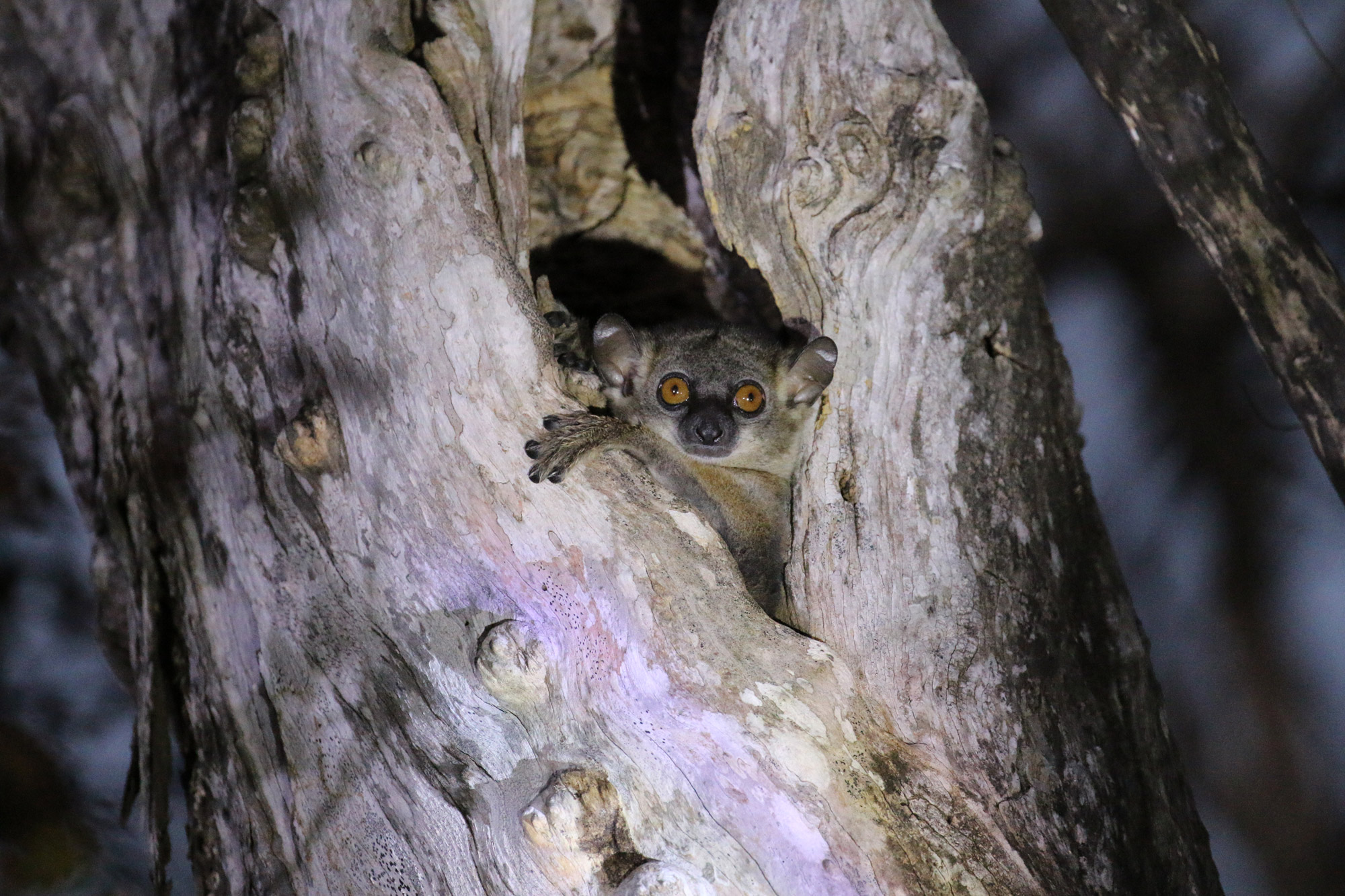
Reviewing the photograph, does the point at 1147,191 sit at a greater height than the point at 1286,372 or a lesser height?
greater

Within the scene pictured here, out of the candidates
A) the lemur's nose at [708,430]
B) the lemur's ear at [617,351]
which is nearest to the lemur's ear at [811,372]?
the lemur's nose at [708,430]

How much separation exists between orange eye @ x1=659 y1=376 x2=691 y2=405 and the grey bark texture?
1.90 ft

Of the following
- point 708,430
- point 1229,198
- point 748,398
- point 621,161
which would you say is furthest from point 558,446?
point 621,161

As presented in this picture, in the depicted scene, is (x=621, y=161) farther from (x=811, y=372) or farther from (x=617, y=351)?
(x=811, y=372)

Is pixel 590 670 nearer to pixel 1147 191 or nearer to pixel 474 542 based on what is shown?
pixel 474 542

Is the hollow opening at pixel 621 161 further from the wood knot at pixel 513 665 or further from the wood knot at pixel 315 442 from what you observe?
the wood knot at pixel 513 665

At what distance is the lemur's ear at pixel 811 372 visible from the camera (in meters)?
3.00

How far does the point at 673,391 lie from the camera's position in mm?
3613

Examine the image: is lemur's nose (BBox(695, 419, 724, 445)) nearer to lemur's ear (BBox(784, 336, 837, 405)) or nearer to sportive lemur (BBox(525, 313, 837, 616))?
sportive lemur (BBox(525, 313, 837, 616))

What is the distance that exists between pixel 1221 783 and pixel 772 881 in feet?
16.8

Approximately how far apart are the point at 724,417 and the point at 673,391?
0.22 m

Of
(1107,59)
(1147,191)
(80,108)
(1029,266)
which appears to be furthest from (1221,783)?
(80,108)

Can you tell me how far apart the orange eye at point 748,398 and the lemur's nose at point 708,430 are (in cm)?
20

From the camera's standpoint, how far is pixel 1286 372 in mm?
2918
